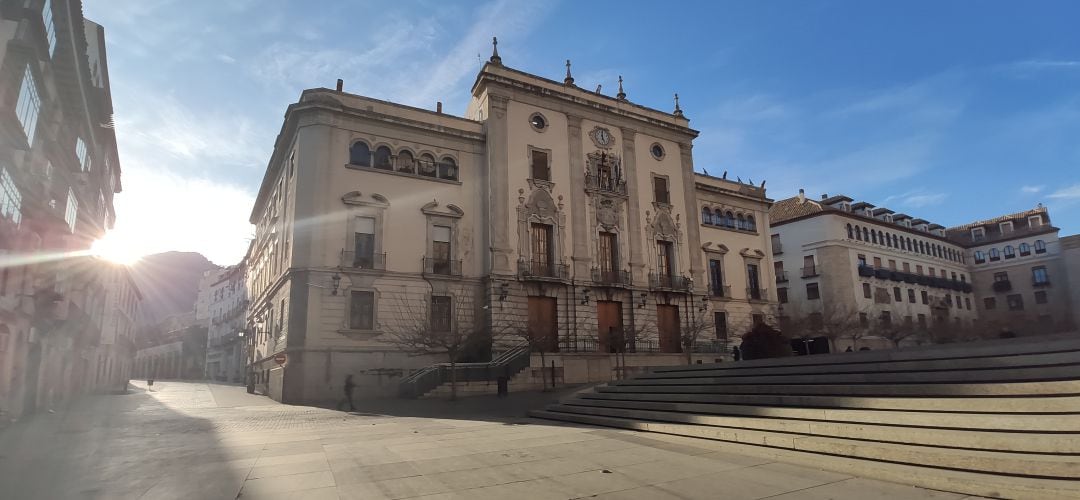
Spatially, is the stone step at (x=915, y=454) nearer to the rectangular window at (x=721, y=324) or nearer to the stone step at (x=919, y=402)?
the stone step at (x=919, y=402)

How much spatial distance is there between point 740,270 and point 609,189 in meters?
12.0

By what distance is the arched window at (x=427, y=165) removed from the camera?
94.6ft

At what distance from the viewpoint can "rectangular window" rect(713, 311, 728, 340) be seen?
3578 centimetres

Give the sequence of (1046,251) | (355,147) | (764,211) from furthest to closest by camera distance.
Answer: (1046,251) → (764,211) → (355,147)

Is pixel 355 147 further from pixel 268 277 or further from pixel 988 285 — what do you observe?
pixel 988 285

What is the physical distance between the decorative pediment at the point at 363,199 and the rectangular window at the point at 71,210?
10.2 m

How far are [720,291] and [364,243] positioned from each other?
75.0 ft

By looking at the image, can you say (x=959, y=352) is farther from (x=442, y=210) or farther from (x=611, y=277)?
(x=442, y=210)

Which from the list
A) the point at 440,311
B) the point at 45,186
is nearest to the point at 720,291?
the point at 440,311

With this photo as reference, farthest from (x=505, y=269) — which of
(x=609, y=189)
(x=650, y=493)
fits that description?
(x=650, y=493)

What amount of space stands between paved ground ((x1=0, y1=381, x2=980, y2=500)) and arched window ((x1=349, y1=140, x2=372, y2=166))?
15440 mm

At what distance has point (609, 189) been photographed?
33094 millimetres

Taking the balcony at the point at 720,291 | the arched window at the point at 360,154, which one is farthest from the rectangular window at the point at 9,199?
the balcony at the point at 720,291

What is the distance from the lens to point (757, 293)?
1522 inches
